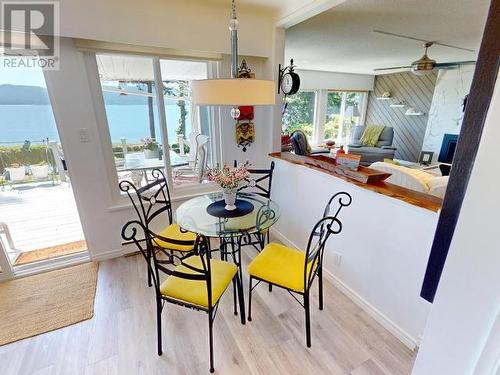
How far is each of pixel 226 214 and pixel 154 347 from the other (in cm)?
104

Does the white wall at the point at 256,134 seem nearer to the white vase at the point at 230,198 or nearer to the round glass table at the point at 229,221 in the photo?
the round glass table at the point at 229,221

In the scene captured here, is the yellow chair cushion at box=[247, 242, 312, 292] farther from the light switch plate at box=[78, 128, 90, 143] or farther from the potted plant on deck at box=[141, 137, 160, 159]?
the light switch plate at box=[78, 128, 90, 143]

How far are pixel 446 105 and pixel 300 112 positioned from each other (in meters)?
3.45

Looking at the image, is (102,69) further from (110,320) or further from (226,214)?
(110,320)

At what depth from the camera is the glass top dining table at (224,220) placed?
1811mm

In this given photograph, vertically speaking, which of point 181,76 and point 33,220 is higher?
point 181,76

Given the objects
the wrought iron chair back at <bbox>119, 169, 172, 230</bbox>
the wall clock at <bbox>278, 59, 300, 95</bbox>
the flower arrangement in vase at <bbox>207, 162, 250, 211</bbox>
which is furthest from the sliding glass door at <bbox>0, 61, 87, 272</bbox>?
the wall clock at <bbox>278, 59, 300, 95</bbox>

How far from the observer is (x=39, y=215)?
337cm

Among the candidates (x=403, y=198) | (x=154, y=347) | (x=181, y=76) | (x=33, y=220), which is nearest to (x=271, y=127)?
(x=181, y=76)

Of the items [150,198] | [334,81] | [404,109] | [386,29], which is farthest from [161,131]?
[404,109]

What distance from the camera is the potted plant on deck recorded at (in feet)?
9.09

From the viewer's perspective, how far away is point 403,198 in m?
1.58

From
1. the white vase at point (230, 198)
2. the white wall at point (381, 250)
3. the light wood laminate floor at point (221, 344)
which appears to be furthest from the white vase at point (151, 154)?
the white wall at point (381, 250)

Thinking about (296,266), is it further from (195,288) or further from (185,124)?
(185,124)
